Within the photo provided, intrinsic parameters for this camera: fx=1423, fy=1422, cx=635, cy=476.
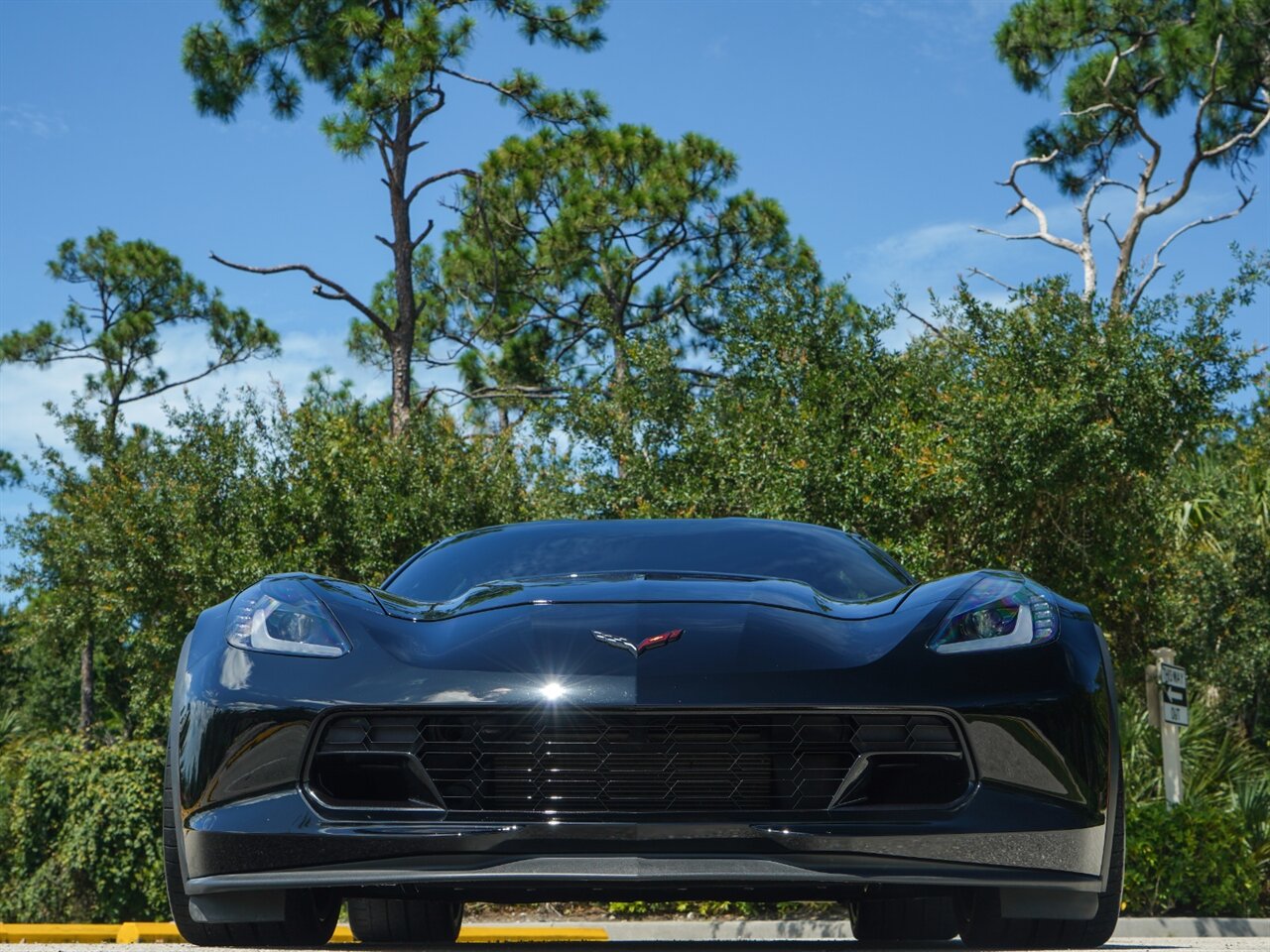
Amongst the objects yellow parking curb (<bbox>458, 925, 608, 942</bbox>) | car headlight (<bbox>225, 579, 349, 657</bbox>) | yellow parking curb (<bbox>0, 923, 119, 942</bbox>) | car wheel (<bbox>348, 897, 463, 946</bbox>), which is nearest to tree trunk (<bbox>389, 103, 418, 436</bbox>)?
yellow parking curb (<bbox>0, 923, 119, 942</bbox>)

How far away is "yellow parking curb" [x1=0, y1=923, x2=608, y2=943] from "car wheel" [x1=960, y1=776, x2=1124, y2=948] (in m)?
6.15

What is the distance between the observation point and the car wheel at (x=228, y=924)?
11.4 feet

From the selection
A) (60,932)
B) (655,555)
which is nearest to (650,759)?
(655,555)

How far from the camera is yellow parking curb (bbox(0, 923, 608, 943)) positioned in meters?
10.1

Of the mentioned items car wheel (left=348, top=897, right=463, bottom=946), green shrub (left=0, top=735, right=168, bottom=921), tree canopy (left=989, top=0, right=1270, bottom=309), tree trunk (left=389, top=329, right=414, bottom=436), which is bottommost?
green shrub (left=0, top=735, right=168, bottom=921)

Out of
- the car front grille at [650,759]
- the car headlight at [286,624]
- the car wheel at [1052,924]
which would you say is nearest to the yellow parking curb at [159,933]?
the car wheel at [1052,924]

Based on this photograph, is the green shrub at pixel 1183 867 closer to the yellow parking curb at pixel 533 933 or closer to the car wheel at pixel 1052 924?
the yellow parking curb at pixel 533 933

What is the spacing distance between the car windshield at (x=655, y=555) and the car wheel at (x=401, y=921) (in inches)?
48.4

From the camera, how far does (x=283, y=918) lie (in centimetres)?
347

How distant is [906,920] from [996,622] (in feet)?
5.45

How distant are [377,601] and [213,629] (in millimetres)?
411

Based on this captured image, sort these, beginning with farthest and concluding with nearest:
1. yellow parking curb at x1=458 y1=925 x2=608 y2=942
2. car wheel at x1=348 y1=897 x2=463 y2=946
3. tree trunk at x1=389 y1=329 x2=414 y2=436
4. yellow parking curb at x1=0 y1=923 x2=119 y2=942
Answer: tree trunk at x1=389 y1=329 x2=414 y2=436 < yellow parking curb at x1=0 y1=923 x2=119 y2=942 < yellow parking curb at x1=458 y1=925 x2=608 y2=942 < car wheel at x1=348 y1=897 x2=463 y2=946

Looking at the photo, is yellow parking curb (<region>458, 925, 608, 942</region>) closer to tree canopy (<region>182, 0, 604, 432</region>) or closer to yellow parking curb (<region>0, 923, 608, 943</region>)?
yellow parking curb (<region>0, 923, 608, 943</region>)

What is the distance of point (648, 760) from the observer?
3.14 meters
